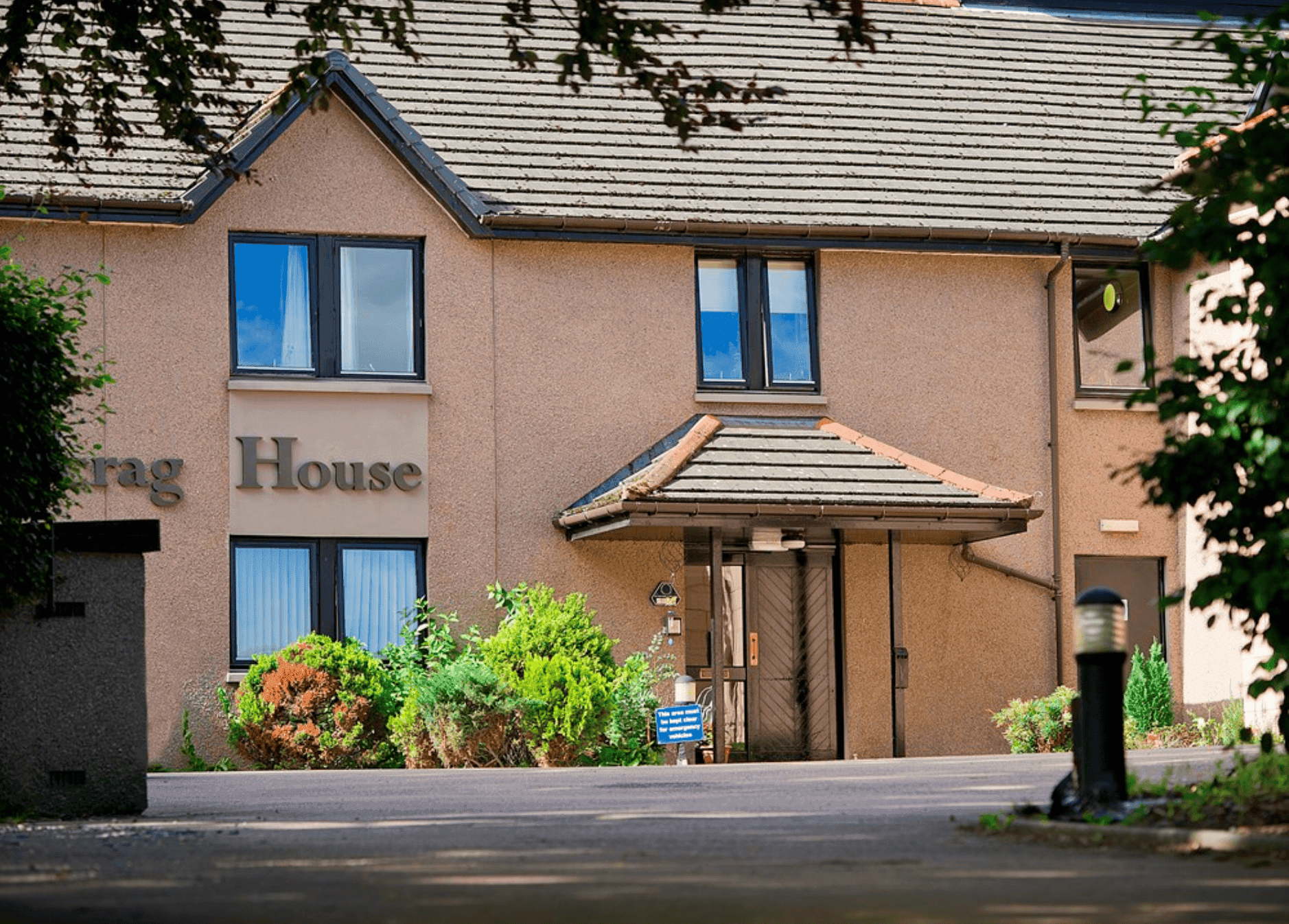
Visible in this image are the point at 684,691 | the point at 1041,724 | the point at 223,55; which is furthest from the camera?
the point at 1041,724

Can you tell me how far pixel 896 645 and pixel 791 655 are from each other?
1.63 m

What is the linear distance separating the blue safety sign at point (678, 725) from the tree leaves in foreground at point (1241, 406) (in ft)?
36.6

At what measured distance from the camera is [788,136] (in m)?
24.8

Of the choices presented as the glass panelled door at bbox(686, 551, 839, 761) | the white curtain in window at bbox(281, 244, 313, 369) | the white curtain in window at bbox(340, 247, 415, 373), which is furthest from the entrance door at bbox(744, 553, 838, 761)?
the white curtain in window at bbox(281, 244, 313, 369)

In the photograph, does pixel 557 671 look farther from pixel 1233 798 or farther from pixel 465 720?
pixel 1233 798

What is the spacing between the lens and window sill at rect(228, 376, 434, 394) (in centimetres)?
2177

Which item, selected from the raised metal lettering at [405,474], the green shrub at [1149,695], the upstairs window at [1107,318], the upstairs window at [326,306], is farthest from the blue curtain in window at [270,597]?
the upstairs window at [1107,318]

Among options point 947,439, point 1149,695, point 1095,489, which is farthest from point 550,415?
point 1149,695

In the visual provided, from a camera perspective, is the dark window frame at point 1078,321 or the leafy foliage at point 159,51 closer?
the leafy foliage at point 159,51

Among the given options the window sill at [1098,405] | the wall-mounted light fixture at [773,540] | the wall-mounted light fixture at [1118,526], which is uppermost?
the window sill at [1098,405]

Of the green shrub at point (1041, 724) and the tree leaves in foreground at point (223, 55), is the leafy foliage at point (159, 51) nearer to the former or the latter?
the tree leaves in foreground at point (223, 55)

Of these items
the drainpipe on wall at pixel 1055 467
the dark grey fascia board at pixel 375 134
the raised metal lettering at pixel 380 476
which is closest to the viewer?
the dark grey fascia board at pixel 375 134

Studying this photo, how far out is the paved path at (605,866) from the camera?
21.2 feet

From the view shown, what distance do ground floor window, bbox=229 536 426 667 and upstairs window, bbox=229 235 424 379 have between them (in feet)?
6.28
